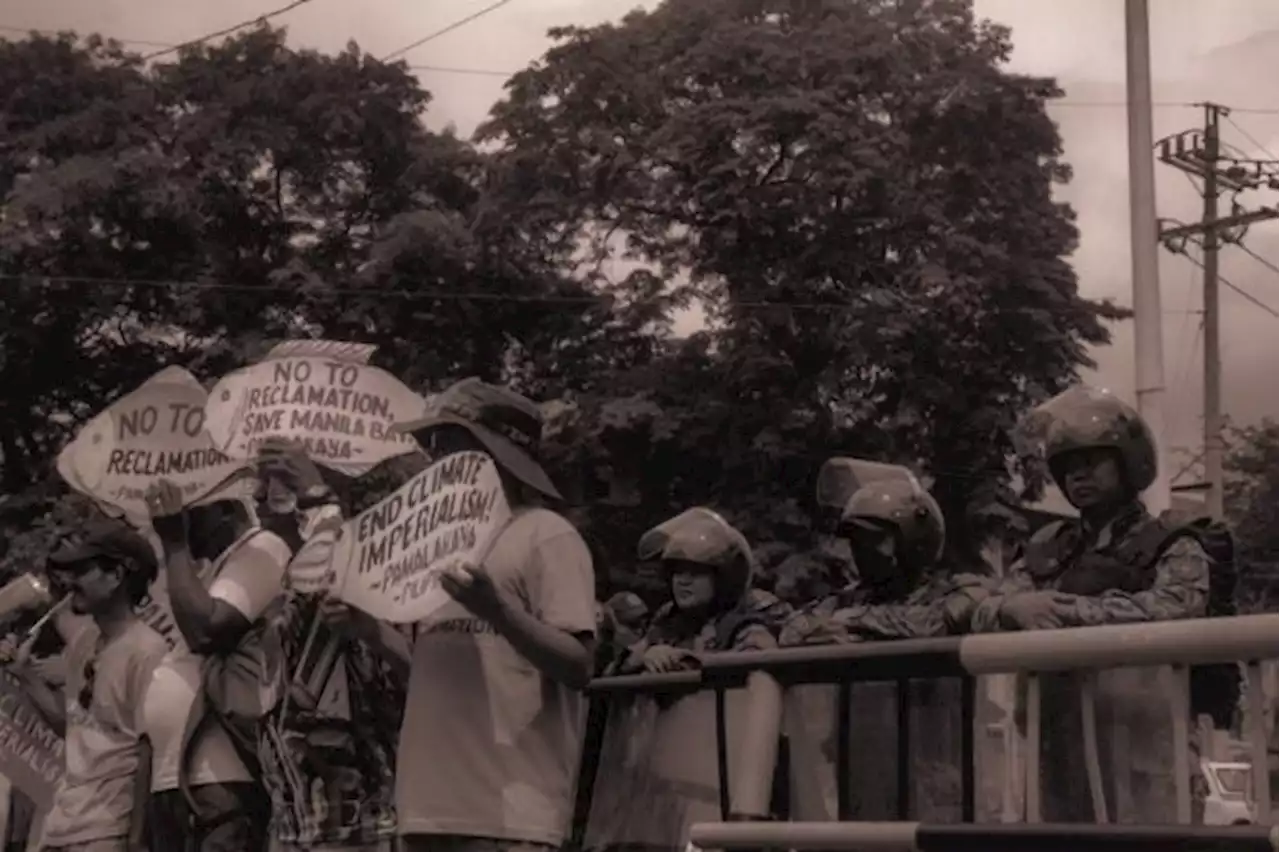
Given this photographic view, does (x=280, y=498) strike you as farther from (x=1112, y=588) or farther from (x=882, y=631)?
(x=1112, y=588)

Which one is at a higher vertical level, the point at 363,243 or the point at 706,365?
the point at 363,243

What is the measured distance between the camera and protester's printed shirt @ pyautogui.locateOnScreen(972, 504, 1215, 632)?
290 cm

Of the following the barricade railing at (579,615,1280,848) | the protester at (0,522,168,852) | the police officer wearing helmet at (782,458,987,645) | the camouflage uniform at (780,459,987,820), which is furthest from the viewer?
the protester at (0,522,168,852)

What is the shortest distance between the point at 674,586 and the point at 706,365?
980 centimetres

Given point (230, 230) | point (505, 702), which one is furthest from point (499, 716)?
point (230, 230)

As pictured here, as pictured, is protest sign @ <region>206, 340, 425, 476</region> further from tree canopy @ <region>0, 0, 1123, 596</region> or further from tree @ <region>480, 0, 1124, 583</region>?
tree @ <region>480, 0, 1124, 583</region>

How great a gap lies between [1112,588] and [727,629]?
99 cm

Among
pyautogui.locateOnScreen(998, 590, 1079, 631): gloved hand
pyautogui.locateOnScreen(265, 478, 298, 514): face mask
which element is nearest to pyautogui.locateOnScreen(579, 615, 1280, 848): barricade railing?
pyautogui.locateOnScreen(998, 590, 1079, 631): gloved hand

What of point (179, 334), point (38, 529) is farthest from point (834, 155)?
point (38, 529)

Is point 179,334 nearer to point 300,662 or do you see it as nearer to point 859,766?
point 300,662

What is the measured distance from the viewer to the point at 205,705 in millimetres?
4289

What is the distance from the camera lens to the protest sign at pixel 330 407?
425cm

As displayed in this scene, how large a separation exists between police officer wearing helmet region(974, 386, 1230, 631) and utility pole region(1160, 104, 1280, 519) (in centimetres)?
665

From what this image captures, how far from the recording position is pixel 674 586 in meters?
3.99
